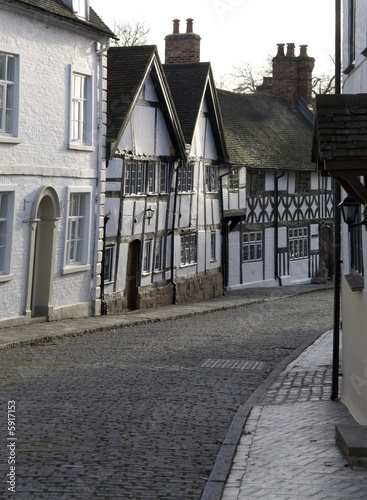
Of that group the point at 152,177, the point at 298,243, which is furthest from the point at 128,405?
the point at 298,243

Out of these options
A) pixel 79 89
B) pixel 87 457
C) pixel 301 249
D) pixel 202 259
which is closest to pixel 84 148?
pixel 79 89

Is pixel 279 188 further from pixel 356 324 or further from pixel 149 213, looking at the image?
pixel 356 324

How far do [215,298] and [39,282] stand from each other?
13.0 meters

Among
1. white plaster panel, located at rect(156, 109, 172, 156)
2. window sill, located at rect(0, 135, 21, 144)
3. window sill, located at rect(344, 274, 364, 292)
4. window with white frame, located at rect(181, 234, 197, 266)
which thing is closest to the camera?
window sill, located at rect(344, 274, 364, 292)

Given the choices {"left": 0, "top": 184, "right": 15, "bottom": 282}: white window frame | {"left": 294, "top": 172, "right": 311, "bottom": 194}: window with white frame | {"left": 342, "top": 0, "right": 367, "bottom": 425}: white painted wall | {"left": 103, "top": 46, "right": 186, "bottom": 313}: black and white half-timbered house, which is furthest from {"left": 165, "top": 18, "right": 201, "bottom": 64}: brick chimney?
{"left": 342, "top": 0, "right": 367, "bottom": 425}: white painted wall

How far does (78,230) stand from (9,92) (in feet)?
14.9

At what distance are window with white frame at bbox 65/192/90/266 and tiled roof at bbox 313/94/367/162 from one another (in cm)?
1365

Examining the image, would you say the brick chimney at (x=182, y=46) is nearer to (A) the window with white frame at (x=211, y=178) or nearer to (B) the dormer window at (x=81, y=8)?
(A) the window with white frame at (x=211, y=178)

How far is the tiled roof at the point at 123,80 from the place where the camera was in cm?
2434

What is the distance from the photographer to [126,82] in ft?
82.5

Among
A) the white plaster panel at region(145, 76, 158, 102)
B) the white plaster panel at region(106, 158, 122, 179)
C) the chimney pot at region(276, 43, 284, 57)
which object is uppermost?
the chimney pot at region(276, 43, 284, 57)

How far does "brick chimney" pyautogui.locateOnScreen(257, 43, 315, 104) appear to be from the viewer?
46312 mm

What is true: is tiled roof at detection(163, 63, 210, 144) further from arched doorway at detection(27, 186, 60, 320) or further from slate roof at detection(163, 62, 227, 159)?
arched doorway at detection(27, 186, 60, 320)

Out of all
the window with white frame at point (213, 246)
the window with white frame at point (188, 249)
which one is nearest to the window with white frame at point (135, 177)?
the window with white frame at point (188, 249)
